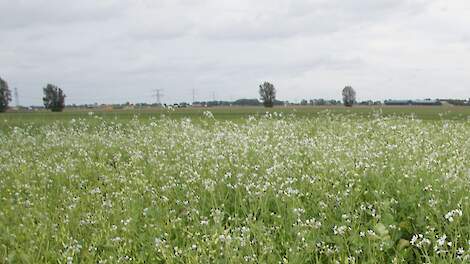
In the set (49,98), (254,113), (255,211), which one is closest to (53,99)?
(49,98)

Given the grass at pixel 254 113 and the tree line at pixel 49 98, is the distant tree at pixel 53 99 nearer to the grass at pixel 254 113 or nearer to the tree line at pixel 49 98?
the tree line at pixel 49 98

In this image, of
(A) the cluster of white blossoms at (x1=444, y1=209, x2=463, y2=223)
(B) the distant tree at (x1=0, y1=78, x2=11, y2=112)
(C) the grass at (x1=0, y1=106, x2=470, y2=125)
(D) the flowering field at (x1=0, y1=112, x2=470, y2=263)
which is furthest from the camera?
(B) the distant tree at (x1=0, y1=78, x2=11, y2=112)

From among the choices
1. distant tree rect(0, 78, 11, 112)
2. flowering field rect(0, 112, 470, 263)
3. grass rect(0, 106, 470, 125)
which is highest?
distant tree rect(0, 78, 11, 112)

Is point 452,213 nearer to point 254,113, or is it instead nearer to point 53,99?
point 254,113

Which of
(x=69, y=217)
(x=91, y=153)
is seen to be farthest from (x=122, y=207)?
(x=91, y=153)

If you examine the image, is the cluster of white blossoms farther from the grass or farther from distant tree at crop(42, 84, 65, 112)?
distant tree at crop(42, 84, 65, 112)

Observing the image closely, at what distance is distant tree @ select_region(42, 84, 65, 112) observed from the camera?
3676 inches

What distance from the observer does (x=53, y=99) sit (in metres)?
96.7

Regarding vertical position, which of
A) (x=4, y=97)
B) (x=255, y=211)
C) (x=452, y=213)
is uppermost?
(x=4, y=97)

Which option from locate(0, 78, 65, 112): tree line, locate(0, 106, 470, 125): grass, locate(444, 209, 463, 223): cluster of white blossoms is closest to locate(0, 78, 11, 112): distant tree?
locate(0, 78, 65, 112): tree line

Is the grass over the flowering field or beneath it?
over

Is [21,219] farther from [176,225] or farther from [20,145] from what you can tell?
[20,145]

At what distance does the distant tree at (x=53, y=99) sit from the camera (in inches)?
3676

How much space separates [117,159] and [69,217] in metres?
4.15
